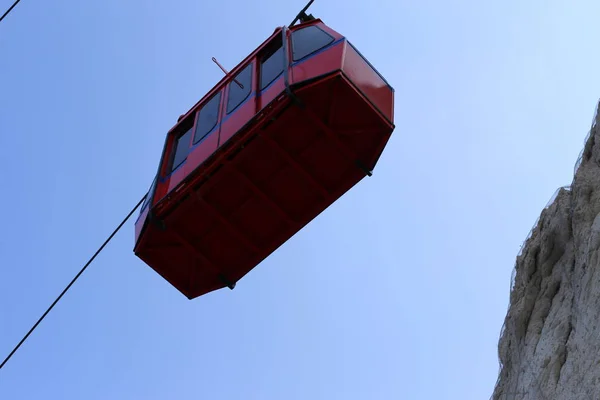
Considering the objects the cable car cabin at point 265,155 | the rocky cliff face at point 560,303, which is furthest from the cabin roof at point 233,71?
the rocky cliff face at point 560,303

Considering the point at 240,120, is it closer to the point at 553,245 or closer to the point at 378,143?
the point at 378,143

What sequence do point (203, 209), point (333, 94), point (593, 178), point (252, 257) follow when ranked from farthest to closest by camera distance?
1. point (252, 257)
2. point (203, 209)
3. point (333, 94)
4. point (593, 178)

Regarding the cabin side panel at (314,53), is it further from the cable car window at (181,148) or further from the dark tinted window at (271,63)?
the cable car window at (181,148)

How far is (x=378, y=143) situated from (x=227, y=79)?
269cm

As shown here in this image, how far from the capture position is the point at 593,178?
10.5m

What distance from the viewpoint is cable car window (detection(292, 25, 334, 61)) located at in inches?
466

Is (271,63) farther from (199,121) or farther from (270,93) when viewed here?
(199,121)

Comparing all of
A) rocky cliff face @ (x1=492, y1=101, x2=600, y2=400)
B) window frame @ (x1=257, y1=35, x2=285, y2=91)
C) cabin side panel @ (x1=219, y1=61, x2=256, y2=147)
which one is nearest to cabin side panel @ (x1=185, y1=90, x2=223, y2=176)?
cabin side panel @ (x1=219, y1=61, x2=256, y2=147)

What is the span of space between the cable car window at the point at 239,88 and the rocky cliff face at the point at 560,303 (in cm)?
422

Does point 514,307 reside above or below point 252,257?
above

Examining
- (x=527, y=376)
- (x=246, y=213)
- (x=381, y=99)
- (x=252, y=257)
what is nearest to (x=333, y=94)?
(x=381, y=99)

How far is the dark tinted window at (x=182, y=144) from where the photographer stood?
42.9ft

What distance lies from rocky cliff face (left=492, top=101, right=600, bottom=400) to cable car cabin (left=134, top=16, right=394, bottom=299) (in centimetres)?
242

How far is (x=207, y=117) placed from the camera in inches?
516
